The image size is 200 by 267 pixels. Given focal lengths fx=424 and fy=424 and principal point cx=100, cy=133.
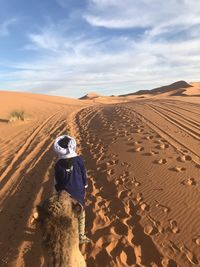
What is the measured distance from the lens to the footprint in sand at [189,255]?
18.9 feet

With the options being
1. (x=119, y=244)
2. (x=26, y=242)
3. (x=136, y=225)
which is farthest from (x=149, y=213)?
(x=26, y=242)

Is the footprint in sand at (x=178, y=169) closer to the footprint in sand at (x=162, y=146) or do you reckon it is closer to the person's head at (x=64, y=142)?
the footprint in sand at (x=162, y=146)

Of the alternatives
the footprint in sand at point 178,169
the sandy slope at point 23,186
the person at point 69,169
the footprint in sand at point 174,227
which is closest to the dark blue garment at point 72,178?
the person at point 69,169

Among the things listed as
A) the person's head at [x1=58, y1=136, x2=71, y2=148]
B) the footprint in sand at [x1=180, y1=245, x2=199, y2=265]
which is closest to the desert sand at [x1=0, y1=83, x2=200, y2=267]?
the footprint in sand at [x1=180, y1=245, x2=199, y2=265]

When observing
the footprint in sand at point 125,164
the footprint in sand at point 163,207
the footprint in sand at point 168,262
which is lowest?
the footprint in sand at point 125,164

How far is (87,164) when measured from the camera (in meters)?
11.0

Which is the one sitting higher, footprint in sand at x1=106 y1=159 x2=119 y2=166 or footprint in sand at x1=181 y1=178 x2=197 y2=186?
footprint in sand at x1=181 y1=178 x2=197 y2=186

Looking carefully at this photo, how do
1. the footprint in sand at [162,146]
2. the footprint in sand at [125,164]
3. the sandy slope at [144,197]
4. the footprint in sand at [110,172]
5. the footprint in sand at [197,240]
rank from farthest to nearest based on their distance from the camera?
the footprint in sand at [162,146]
the footprint in sand at [125,164]
the footprint in sand at [110,172]
the footprint in sand at [197,240]
the sandy slope at [144,197]

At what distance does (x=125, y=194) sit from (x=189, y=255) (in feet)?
8.28

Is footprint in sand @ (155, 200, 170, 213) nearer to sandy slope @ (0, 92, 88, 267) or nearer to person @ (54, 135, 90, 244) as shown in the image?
sandy slope @ (0, 92, 88, 267)

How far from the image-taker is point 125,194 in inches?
325

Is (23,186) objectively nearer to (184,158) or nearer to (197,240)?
(184,158)

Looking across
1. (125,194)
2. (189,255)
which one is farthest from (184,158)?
(189,255)

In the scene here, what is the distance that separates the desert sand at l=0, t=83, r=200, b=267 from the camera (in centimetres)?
612
